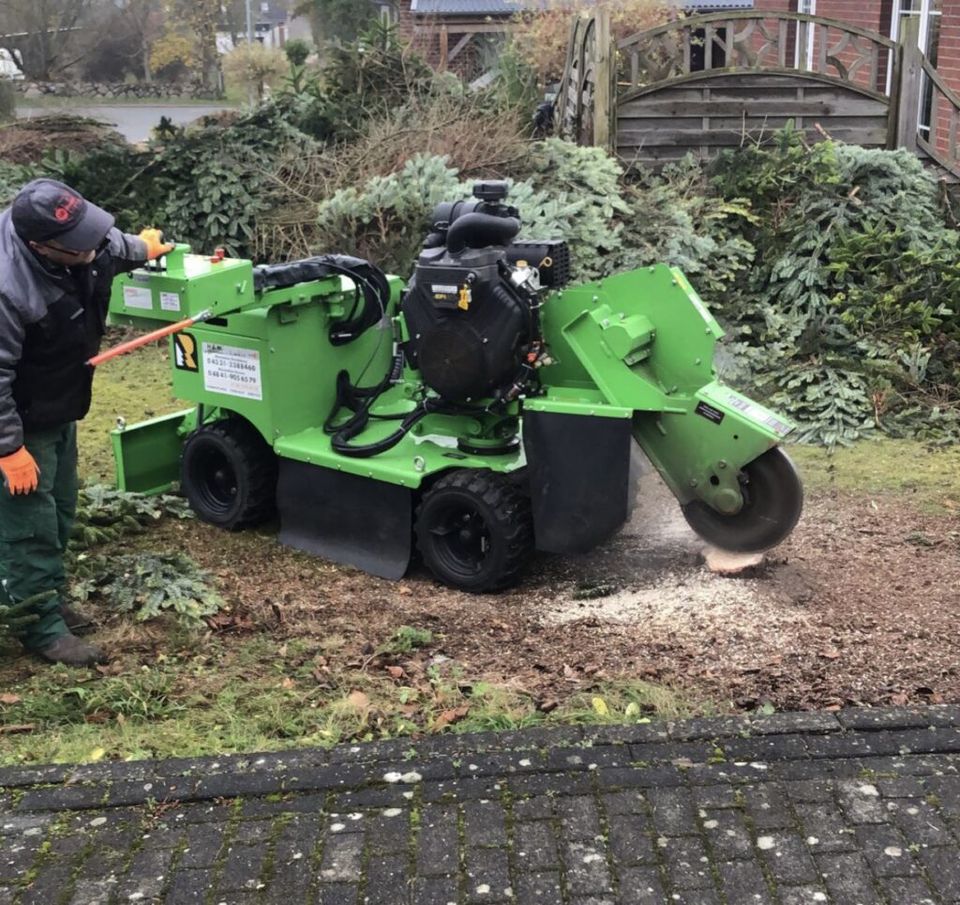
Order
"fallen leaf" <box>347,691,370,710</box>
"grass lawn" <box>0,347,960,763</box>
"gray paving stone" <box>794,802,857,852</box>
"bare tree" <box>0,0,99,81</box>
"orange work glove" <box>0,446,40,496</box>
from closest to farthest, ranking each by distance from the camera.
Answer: "gray paving stone" <box>794,802,857,852</box> → "grass lawn" <box>0,347,960,763</box> → "fallen leaf" <box>347,691,370,710</box> → "orange work glove" <box>0,446,40,496</box> → "bare tree" <box>0,0,99,81</box>

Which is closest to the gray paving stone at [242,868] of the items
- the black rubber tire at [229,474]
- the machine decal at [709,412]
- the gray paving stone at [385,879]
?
the gray paving stone at [385,879]

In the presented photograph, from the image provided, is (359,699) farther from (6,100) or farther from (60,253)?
(6,100)

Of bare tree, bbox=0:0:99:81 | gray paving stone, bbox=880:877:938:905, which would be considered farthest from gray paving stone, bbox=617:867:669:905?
bare tree, bbox=0:0:99:81

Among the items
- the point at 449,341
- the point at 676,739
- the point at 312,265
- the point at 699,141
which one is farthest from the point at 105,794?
the point at 699,141

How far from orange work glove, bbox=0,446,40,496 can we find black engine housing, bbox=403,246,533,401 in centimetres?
177

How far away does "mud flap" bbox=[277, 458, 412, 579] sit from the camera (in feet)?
18.5

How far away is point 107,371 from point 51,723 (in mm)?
5820

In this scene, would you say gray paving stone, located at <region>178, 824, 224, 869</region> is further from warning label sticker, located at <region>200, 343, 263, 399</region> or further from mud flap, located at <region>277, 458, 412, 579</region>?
warning label sticker, located at <region>200, 343, 263, 399</region>

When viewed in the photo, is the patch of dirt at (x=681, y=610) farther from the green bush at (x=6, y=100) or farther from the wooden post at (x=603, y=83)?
the green bush at (x=6, y=100)

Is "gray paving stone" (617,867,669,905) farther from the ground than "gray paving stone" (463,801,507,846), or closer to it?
closer to it

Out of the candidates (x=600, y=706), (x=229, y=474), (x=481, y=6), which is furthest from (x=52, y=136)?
(x=481, y=6)

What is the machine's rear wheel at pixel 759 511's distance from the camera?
16.5 ft

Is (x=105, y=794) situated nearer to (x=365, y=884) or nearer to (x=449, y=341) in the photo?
(x=365, y=884)

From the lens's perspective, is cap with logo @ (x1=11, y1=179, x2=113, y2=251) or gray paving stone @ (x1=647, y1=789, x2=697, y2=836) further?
cap with logo @ (x1=11, y1=179, x2=113, y2=251)
